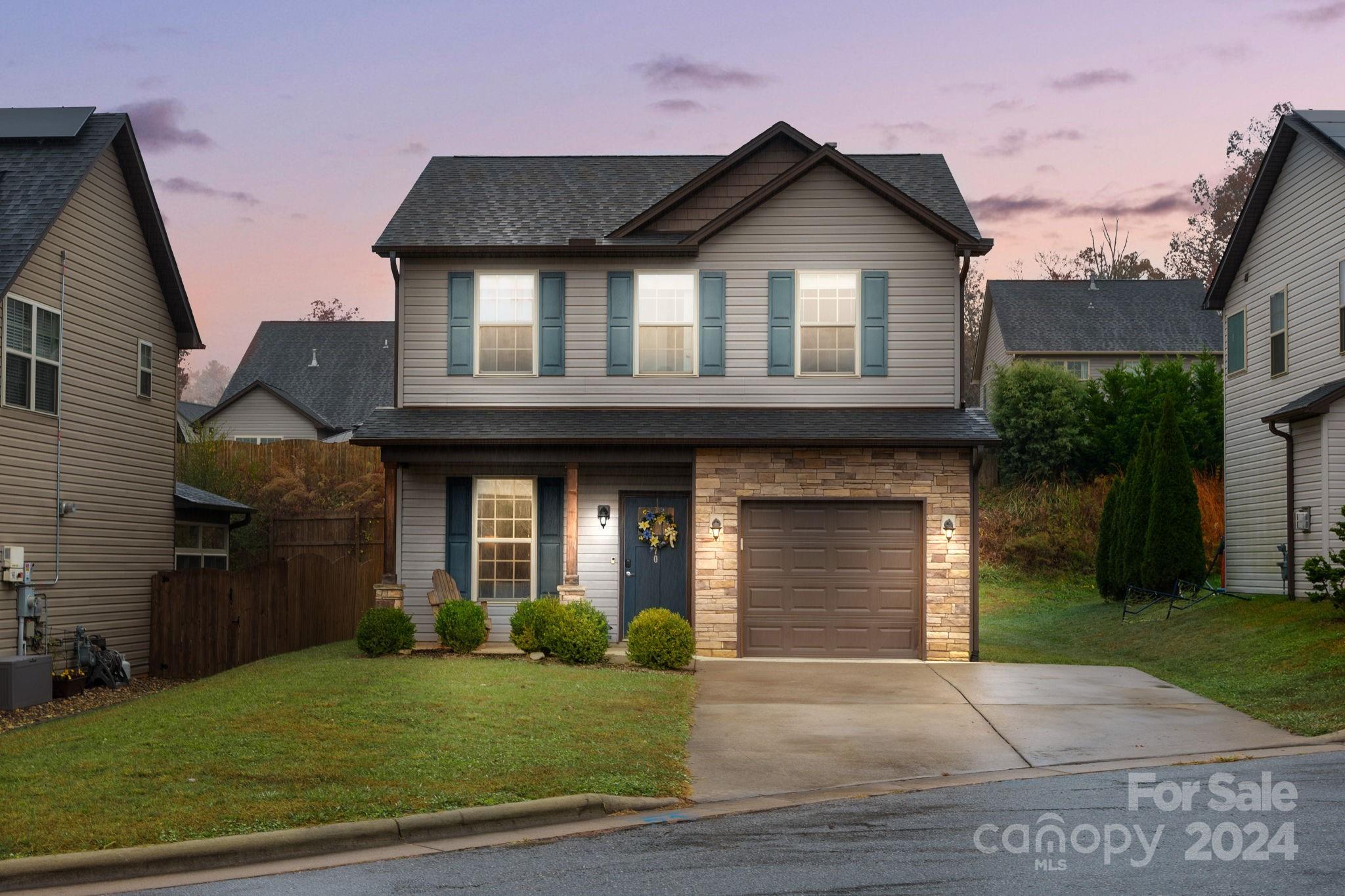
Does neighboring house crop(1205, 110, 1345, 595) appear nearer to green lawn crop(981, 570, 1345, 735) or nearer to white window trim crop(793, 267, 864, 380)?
green lawn crop(981, 570, 1345, 735)

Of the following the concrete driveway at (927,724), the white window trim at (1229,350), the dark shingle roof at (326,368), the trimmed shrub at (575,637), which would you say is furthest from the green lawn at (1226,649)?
the dark shingle roof at (326,368)

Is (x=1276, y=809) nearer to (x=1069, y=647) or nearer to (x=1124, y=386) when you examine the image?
(x=1069, y=647)

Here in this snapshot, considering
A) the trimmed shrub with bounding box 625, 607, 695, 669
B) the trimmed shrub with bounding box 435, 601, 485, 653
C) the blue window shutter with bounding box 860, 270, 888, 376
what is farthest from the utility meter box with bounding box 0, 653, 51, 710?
the blue window shutter with bounding box 860, 270, 888, 376

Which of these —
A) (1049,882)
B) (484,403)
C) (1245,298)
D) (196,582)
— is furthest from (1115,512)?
(1049,882)

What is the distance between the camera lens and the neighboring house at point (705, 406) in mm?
18891

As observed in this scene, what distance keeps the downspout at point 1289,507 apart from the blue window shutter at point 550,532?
1146 centimetres

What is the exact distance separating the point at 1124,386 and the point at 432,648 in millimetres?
24020

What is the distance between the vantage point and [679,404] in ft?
64.7

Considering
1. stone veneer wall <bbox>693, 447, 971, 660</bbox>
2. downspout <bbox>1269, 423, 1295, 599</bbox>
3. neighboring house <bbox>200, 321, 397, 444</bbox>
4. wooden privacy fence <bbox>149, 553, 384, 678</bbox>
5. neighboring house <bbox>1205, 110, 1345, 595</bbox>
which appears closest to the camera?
stone veneer wall <bbox>693, 447, 971, 660</bbox>

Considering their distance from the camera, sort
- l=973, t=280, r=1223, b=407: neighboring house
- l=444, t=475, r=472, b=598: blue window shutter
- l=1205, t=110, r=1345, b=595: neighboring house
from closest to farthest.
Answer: l=444, t=475, r=472, b=598: blue window shutter, l=1205, t=110, r=1345, b=595: neighboring house, l=973, t=280, r=1223, b=407: neighboring house

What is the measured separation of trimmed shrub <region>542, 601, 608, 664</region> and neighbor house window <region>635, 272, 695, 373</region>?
4309 mm

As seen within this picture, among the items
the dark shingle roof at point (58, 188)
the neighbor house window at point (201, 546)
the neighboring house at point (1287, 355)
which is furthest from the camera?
the neighbor house window at point (201, 546)

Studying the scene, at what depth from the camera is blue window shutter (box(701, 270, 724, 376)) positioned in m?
19.7

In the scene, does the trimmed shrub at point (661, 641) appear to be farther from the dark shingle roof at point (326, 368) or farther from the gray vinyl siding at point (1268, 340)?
the dark shingle roof at point (326, 368)
